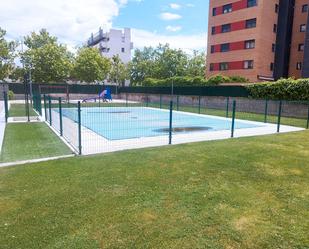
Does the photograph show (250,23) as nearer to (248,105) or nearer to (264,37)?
A: (264,37)

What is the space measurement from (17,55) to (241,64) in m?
31.3

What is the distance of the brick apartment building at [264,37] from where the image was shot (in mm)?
33344

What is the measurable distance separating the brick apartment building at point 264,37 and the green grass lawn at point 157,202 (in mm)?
29646

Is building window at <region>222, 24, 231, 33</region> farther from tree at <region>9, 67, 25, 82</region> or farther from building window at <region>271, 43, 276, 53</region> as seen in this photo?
tree at <region>9, 67, 25, 82</region>

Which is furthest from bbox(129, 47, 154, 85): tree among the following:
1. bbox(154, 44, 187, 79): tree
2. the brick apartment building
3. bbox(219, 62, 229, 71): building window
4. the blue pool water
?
the blue pool water

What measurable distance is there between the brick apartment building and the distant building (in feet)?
151

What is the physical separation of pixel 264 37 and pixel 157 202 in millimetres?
34112

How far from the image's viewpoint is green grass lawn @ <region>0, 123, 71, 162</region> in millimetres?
7449

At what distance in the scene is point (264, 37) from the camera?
3362 centimetres

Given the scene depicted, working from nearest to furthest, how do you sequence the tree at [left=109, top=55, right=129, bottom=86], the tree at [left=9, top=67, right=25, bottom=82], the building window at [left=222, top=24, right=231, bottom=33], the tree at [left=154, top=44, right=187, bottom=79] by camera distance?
the building window at [left=222, top=24, right=231, bottom=33] → the tree at [left=9, top=67, right=25, bottom=82] → the tree at [left=154, top=44, right=187, bottom=79] → the tree at [left=109, top=55, right=129, bottom=86]

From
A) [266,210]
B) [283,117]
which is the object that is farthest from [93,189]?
[283,117]

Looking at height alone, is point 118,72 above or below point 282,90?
above

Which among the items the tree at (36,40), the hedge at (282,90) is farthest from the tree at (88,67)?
the hedge at (282,90)

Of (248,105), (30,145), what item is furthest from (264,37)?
(30,145)
